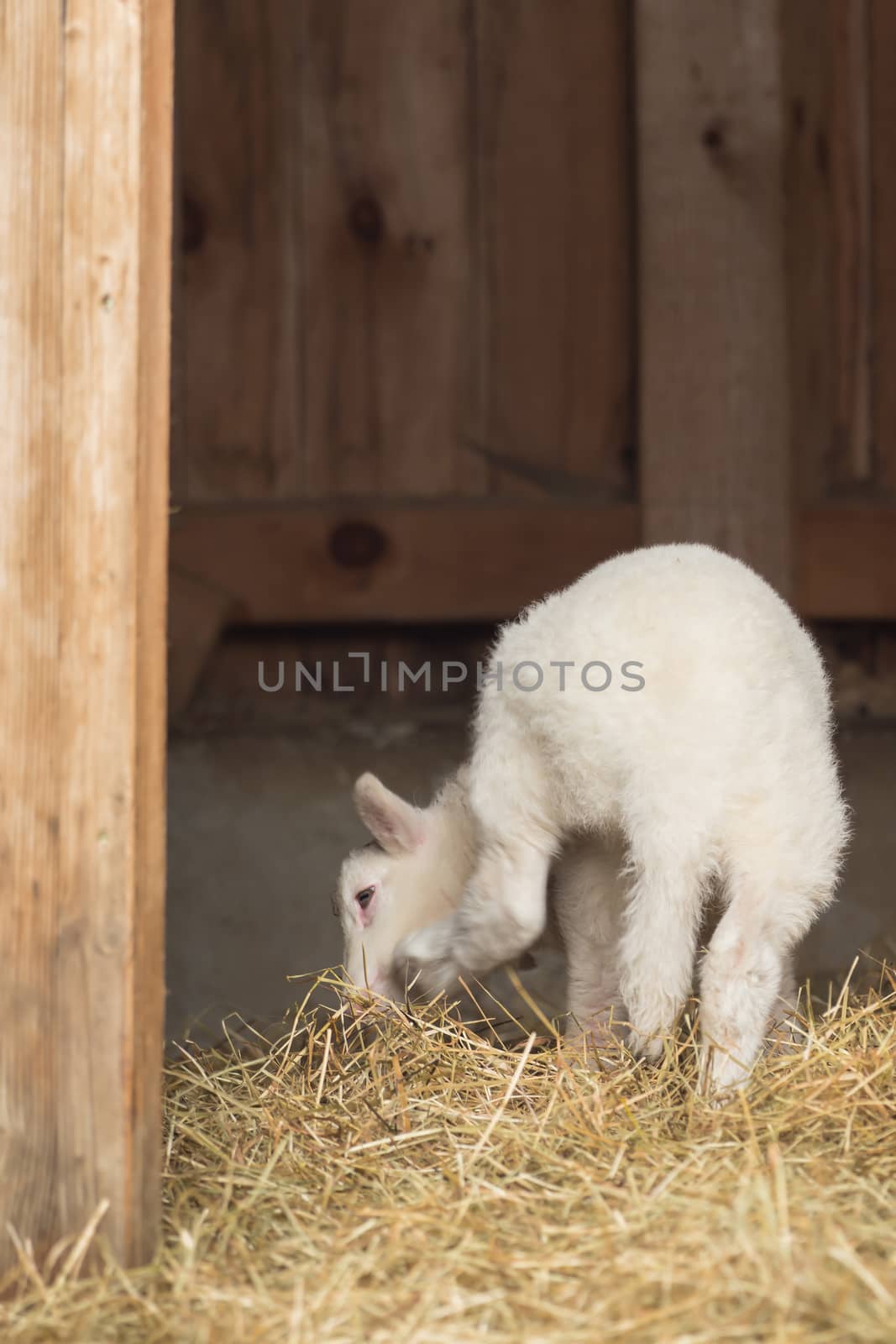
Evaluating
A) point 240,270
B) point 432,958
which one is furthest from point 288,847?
point 240,270

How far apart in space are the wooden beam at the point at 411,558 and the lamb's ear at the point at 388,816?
66.8 inches

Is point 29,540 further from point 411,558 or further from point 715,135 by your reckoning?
point 715,135

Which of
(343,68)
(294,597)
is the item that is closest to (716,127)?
(343,68)

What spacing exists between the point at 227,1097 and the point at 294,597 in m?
2.49

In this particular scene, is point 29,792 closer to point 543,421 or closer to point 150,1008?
point 150,1008

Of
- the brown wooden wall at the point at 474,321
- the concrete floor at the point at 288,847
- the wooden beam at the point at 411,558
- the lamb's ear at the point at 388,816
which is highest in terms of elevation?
the brown wooden wall at the point at 474,321

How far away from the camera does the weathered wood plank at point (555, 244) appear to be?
4.71 meters

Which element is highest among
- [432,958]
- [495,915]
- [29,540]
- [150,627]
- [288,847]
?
[29,540]

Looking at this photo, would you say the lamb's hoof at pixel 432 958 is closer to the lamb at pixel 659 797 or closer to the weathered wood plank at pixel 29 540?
the lamb at pixel 659 797

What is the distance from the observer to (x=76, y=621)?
1.83m

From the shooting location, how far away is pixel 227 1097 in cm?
247

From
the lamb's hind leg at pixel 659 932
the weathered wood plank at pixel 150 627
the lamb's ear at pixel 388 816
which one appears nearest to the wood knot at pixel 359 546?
the lamb's ear at pixel 388 816

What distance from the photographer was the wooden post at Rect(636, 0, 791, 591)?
438 centimetres

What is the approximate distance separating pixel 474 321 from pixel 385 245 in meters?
0.40
